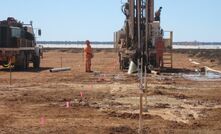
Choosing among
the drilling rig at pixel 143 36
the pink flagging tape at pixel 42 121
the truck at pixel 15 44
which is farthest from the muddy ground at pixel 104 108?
the truck at pixel 15 44

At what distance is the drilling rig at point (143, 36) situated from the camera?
33.7 m

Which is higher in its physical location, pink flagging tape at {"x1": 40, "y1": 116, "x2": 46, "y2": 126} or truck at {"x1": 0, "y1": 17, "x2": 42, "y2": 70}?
truck at {"x1": 0, "y1": 17, "x2": 42, "y2": 70}

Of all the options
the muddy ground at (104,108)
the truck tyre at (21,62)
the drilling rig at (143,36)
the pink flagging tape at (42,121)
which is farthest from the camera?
the truck tyre at (21,62)

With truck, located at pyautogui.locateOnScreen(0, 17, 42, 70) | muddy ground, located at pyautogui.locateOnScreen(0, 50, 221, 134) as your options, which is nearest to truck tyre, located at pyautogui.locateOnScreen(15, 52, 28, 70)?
truck, located at pyautogui.locateOnScreen(0, 17, 42, 70)

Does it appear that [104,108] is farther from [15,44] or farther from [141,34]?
[15,44]

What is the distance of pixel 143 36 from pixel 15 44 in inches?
331

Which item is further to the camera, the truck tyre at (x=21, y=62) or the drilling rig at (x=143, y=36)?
the truck tyre at (x=21, y=62)

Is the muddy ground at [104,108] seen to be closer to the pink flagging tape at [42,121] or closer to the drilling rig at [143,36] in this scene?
the pink flagging tape at [42,121]

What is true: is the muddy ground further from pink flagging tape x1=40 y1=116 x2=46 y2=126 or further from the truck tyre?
the truck tyre

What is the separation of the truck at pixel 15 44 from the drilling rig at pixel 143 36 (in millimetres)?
6954

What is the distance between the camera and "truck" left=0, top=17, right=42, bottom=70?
1405 inches

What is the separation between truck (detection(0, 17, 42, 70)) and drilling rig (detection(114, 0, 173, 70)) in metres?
6.95

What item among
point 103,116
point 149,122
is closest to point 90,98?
point 103,116

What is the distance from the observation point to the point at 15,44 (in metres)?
36.2
